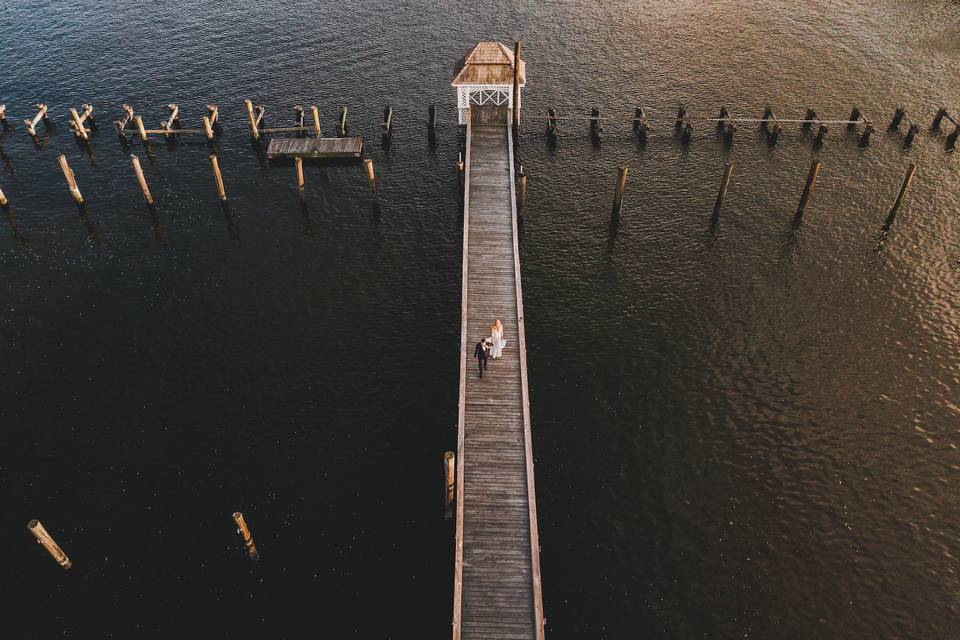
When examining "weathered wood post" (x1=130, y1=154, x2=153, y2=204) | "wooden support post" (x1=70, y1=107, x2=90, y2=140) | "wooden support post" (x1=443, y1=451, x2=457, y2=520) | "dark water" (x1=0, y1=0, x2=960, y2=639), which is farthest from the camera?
"wooden support post" (x1=70, y1=107, x2=90, y2=140)

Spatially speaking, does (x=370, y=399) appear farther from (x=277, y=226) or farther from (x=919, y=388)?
(x=919, y=388)

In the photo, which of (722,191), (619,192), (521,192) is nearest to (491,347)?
(521,192)

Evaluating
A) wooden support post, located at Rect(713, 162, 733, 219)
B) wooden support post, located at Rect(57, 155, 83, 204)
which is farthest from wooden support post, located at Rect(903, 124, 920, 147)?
wooden support post, located at Rect(57, 155, 83, 204)

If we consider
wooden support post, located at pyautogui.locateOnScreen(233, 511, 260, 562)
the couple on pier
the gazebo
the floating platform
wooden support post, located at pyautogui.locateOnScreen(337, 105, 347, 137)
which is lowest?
wooden support post, located at pyautogui.locateOnScreen(233, 511, 260, 562)

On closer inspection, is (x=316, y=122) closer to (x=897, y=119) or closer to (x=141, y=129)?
(x=141, y=129)

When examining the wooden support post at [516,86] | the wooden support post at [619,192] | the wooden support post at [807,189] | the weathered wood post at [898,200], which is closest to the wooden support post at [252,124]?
the wooden support post at [516,86]

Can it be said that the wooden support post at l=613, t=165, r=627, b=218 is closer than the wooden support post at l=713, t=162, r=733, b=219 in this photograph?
Yes

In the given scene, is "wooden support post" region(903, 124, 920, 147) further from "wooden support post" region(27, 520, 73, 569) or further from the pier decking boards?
"wooden support post" region(27, 520, 73, 569)
